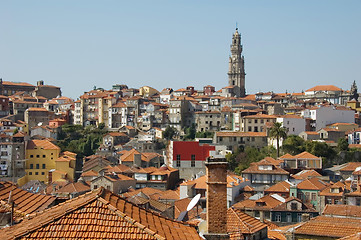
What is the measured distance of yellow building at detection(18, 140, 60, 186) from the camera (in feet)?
257

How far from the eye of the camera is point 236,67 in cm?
13575

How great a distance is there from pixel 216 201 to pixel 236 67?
124667 mm

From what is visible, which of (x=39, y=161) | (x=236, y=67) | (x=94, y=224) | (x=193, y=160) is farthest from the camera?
(x=236, y=67)

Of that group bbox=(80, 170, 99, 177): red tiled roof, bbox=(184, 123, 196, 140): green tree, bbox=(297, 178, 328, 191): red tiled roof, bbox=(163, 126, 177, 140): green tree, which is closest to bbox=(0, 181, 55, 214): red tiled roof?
bbox=(297, 178, 328, 191): red tiled roof

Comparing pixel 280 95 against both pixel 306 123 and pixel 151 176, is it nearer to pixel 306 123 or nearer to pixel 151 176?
pixel 306 123

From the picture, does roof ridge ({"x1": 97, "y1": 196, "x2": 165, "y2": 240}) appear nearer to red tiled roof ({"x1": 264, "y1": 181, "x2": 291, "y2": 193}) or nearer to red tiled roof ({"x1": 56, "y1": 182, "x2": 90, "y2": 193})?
red tiled roof ({"x1": 264, "y1": 181, "x2": 291, "y2": 193})

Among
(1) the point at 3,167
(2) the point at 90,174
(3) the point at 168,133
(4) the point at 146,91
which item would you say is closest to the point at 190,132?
(3) the point at 168,133

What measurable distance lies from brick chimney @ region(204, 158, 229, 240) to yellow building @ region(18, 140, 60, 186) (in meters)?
68.2

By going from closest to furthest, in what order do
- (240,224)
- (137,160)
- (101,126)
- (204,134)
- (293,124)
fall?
(240,224), (137,160), (293,124), (204,134), (101,126)

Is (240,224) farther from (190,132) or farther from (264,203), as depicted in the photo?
(190,132)

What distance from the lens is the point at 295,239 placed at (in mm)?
20391

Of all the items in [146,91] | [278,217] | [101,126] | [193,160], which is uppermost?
[146,91]

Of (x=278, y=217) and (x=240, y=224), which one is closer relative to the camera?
(x=240, y=224)

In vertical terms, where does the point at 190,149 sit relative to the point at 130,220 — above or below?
below
